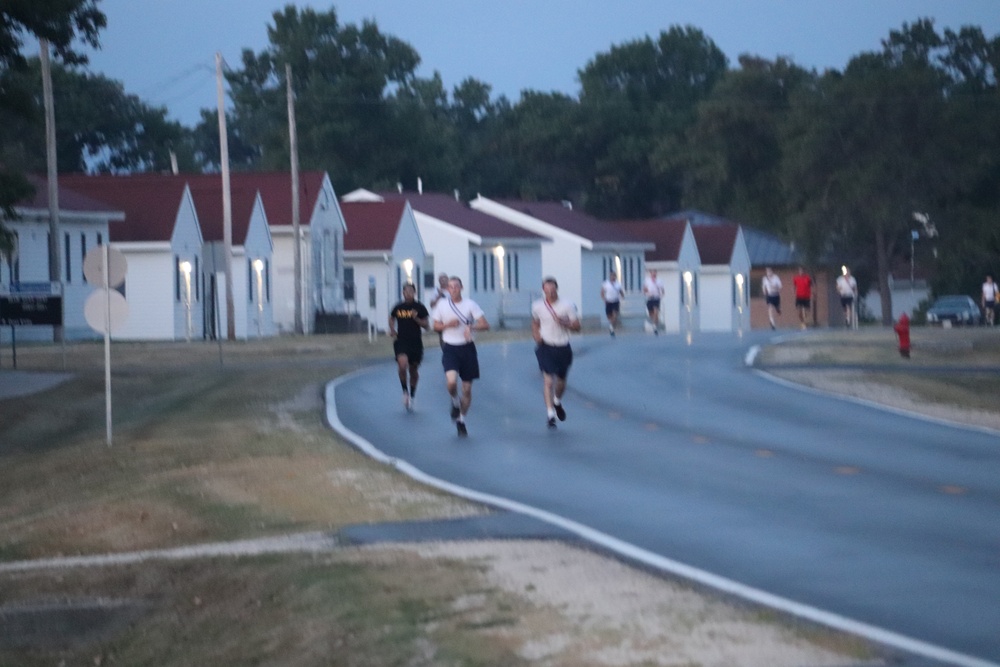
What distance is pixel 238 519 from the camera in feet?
48.0

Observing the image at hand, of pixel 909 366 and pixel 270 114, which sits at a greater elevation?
pixel 270 114

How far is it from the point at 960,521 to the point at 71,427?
15.6 meters

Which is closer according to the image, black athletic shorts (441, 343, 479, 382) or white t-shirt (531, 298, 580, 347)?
white t-shirt (531, 298, 580, 347)

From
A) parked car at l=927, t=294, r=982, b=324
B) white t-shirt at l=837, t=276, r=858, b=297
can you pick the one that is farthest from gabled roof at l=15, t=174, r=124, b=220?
parked car at l=927, t=294, r=982, b=324

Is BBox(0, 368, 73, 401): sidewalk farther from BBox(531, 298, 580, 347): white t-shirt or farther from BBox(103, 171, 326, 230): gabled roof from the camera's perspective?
BBox(103, 171, 326, 230): gabled roof

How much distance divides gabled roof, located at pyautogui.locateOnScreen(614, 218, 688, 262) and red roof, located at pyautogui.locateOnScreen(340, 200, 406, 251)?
57.1 ft

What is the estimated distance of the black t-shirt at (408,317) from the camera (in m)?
23.2

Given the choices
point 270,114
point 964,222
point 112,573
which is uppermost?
point 270,114

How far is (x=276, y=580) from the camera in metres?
11.3

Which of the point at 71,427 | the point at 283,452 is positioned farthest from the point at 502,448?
the point at 71,427

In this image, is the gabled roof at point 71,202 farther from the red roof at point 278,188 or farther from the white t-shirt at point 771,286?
the white t-shirt at point 771,286

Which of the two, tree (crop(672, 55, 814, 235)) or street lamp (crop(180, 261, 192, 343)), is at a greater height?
tree (crop(672, 55, 814, 235))

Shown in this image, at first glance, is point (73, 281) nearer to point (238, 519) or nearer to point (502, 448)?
point (502, 448)

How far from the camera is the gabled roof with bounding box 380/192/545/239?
65.7 m
